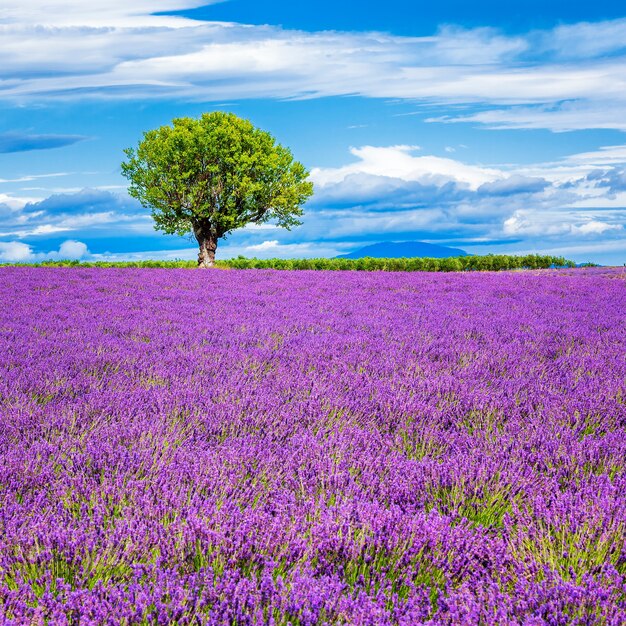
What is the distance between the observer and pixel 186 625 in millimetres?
1587

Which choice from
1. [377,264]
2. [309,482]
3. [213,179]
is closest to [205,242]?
[213,179]

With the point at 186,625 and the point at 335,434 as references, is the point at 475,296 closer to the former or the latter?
the point at 335,434

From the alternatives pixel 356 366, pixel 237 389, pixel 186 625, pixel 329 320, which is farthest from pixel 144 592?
pixel 329 320

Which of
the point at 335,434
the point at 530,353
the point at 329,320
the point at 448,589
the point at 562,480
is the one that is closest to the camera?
the point at 448,589

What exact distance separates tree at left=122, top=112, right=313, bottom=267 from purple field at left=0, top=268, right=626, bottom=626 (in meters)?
28.1

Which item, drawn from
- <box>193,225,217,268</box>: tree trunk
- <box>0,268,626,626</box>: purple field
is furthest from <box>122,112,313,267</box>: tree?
<box>0,268,626,626</box>: purple field

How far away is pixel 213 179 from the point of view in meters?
33.2

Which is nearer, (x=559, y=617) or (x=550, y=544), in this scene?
(x=559, y=617)

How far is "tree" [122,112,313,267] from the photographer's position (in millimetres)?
32469

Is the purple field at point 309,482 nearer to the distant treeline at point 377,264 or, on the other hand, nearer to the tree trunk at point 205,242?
the distant treeline at point 377,264

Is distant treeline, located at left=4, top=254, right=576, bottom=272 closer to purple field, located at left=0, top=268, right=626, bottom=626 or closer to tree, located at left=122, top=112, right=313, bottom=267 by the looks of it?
tree, located at left=122, top=112, right=313, bottom=267

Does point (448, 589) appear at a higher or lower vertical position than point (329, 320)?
lower

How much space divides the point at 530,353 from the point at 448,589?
4422mm

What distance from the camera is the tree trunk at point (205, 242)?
A: 34469 millimetres
